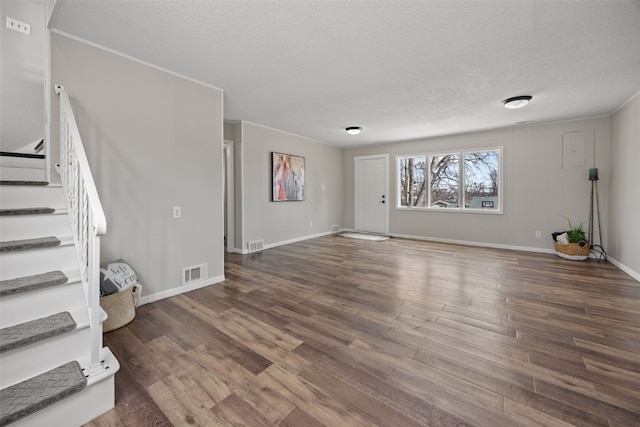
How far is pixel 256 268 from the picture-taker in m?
4.01

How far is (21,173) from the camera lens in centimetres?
221

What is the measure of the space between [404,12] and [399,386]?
2.51 m

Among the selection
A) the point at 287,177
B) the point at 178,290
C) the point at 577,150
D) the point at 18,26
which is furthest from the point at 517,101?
the point at 18,26

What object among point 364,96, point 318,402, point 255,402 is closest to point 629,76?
point 364,96

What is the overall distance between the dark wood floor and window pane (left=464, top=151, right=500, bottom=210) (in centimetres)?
241

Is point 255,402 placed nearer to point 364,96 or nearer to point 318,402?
point 318,402

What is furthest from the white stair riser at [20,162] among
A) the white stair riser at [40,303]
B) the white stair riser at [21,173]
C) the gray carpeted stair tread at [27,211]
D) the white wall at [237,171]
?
the white wall at [237,171]

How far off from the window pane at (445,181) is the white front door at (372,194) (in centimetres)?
110

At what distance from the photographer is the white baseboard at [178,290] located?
2764 millimetres

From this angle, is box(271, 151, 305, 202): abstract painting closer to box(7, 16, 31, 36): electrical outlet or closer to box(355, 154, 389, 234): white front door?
box(355, 154, 389, 234): white front door

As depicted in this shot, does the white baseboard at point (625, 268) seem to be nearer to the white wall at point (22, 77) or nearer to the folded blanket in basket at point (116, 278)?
the folded blanket in basket at point (116, 278)

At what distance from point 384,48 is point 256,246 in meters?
3.89

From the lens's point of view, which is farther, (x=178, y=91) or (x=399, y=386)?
(x=178, y=91)

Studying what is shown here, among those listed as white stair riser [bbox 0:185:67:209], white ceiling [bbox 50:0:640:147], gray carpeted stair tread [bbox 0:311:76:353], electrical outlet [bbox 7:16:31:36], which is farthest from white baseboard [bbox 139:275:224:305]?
electrical outlet [bbox 7:16:31:36]
